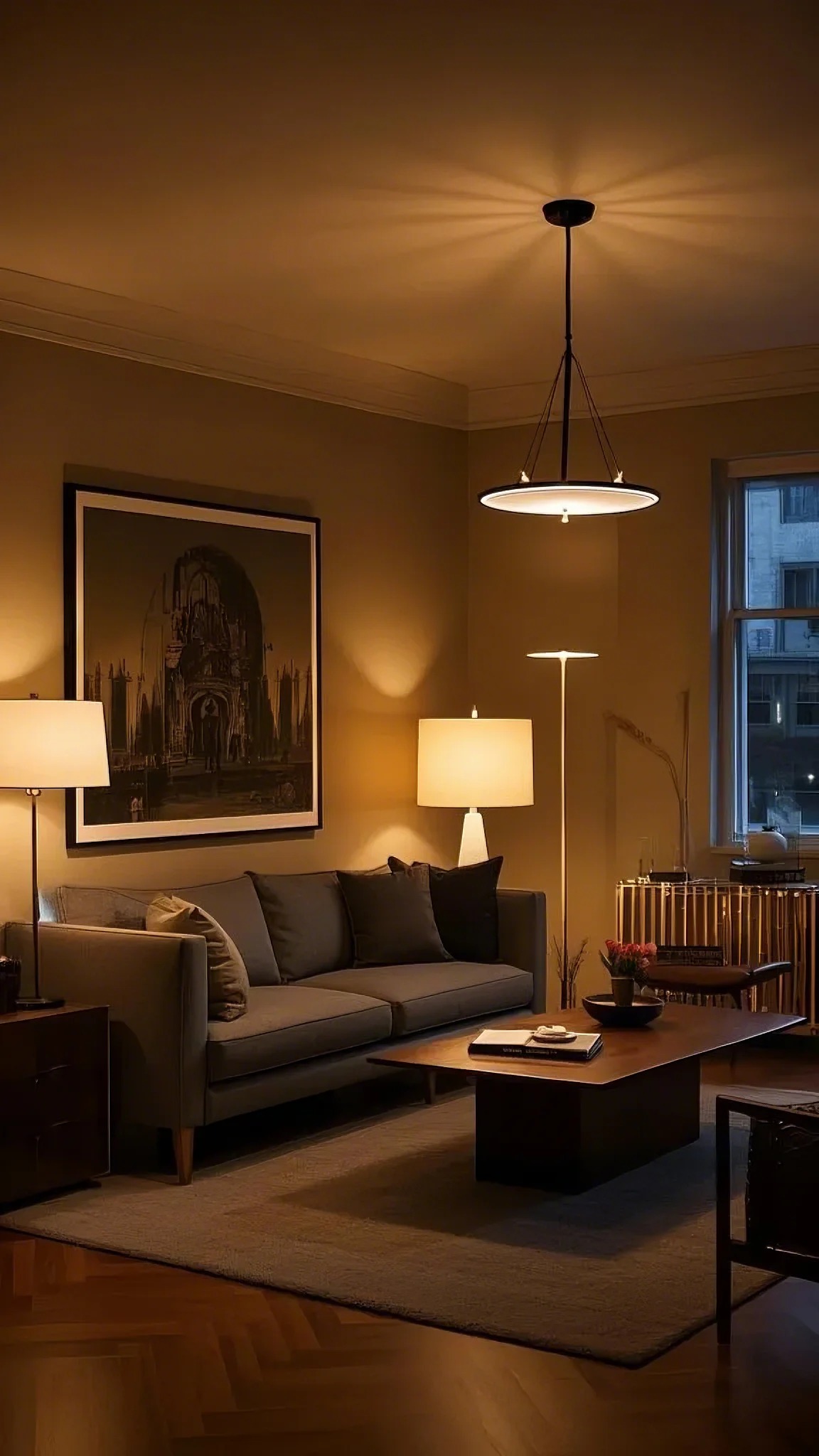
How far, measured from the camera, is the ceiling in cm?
370

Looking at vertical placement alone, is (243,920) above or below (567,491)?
below

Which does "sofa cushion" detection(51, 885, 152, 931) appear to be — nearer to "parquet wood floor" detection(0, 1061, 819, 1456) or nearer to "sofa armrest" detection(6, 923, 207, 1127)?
"sofa armrest" detection(6, 923, 207, 1127)

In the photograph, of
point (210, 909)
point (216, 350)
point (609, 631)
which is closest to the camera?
point (210, 909)

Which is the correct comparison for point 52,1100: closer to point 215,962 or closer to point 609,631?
point 215,962

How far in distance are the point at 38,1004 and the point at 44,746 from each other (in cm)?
81

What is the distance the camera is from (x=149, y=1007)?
5.04 metres

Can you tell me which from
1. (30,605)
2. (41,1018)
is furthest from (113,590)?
(41,1018)

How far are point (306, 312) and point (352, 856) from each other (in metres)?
2.39

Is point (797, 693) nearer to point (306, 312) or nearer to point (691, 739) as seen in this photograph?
point (691, 739)

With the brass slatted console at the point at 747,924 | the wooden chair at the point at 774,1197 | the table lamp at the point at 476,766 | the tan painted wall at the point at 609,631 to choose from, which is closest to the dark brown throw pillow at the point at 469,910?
the table lamp at the point at 476,766

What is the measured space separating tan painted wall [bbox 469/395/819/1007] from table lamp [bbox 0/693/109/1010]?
3.06 meters

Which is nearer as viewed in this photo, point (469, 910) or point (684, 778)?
point (469, 910)

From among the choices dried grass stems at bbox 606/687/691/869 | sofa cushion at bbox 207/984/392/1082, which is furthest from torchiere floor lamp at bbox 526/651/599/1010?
sofa cushion at bbox 207/984/392/1082

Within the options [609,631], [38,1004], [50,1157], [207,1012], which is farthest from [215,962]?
[609,631]
